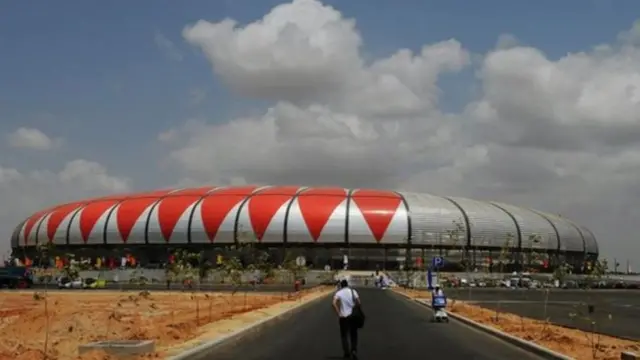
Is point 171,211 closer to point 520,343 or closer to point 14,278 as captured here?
point 14,278

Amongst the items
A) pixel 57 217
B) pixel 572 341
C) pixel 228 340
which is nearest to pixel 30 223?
pixel 57 217

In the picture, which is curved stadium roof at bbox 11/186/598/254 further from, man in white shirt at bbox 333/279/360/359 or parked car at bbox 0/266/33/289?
man in white shirt at bbox 333/279/360/359

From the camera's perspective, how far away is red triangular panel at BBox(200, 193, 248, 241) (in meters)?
128

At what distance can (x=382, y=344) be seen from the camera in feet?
67.5

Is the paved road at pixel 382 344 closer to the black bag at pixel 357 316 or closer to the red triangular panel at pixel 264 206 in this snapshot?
the black bag at pixel 357 316

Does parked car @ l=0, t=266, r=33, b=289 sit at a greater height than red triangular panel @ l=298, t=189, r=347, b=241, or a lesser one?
lesser

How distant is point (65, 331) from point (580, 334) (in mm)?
16161

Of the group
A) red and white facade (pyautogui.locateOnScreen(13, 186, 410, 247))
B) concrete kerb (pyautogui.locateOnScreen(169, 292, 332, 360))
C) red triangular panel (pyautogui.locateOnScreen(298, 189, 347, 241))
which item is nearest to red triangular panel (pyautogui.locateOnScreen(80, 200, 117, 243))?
red and white facade (pyautogui.locateOnScreen(13, 186, 410, 247))

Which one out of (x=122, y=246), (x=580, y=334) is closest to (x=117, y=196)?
(x=122, y=246)

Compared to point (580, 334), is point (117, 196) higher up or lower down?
higher up

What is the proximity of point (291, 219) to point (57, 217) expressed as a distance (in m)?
48.7

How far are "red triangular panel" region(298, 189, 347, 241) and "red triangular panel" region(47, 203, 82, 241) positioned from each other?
45967 mm

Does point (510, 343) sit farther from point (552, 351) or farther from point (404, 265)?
point (404, 265)

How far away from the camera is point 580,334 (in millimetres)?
25016
